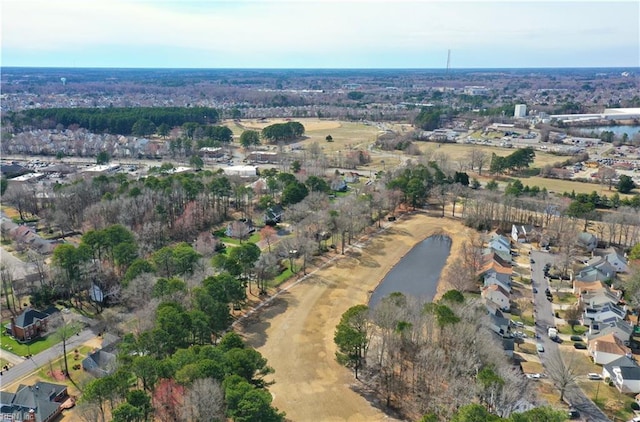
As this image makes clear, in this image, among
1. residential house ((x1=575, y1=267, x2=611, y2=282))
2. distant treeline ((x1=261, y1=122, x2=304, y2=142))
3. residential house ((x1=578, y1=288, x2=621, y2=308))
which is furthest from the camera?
distant treeline ((x1=261, y1=122, x2=304, y2=142))

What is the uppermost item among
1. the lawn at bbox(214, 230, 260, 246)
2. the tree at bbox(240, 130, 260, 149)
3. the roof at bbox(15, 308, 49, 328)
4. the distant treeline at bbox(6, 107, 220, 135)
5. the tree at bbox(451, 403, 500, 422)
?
the distant treeline at bbox(6, 107, 220, 135)

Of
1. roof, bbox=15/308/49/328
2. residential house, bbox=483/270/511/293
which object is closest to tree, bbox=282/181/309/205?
residential house, bbox=483/270/511/293

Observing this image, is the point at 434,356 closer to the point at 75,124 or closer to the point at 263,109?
the point at 75,124

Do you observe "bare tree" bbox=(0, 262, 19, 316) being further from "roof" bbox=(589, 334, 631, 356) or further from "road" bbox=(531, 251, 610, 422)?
"roof" bbox=(589, 334, 631, 356)

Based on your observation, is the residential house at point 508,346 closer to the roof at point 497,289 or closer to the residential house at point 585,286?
the roof at point 497,289

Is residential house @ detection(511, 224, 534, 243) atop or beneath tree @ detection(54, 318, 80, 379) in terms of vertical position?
atop

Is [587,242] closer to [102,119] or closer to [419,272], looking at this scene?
[419,272]

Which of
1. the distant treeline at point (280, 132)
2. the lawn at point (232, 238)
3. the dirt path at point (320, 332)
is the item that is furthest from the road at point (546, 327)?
the distant treeline at point (280, 132)

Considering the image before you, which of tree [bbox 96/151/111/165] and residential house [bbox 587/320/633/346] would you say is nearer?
residential house [bbox 587/320/633/346]
